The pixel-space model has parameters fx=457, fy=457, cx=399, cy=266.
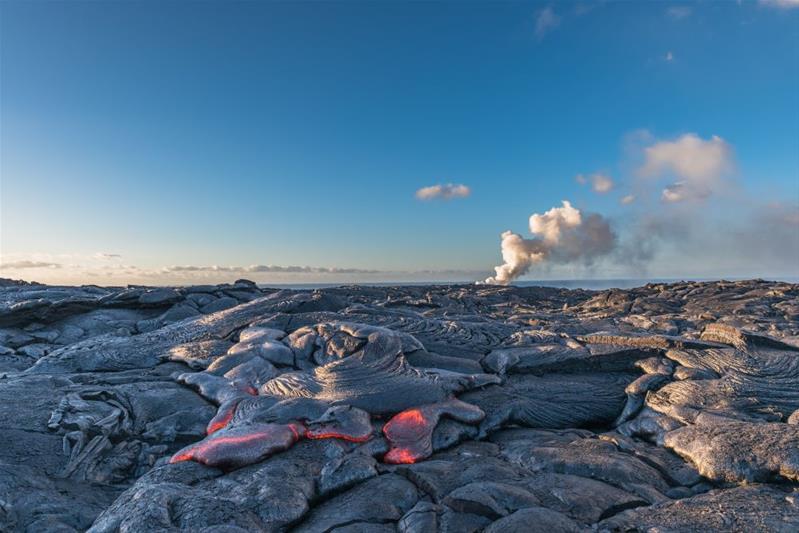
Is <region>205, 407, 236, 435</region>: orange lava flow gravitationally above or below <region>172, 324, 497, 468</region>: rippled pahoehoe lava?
below

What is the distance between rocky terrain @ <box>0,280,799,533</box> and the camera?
3.49 metres

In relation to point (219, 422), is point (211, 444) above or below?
above

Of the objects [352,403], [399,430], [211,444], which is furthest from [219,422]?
[399,430]

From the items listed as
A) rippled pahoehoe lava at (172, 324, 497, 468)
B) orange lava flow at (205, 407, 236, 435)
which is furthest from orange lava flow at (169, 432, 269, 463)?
orange lava flow at (205, 407, 236, 435)

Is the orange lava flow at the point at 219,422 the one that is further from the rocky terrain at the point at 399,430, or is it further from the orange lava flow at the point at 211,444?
the orange lava flow at the point at 211,444

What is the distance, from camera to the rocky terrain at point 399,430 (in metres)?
3.49

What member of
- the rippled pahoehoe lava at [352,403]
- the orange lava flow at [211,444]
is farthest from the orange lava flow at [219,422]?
the orange lava flow at [211,444]

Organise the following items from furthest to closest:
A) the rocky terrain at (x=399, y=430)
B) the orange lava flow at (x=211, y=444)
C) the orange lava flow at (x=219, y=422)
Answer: the orange lava flow at (x=219, y=422) < the orange lava flow at (x=211, y=444) < the rocky terrain at (x=399, y=430)

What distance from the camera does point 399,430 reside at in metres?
5.00

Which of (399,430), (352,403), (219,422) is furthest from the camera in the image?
(352,403)

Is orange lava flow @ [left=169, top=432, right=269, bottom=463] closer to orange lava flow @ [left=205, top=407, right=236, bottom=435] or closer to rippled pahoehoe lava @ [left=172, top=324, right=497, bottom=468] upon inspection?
rippled pahoehoe lava @ [left=172, top=324, right=497, bottom=468]

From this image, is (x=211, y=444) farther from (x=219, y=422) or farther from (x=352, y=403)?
(x=352, y=403)

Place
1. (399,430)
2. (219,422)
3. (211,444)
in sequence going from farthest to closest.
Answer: (219,422)
(399,430)
(211,444)

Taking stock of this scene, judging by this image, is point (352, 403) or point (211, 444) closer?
point (211, 444)
